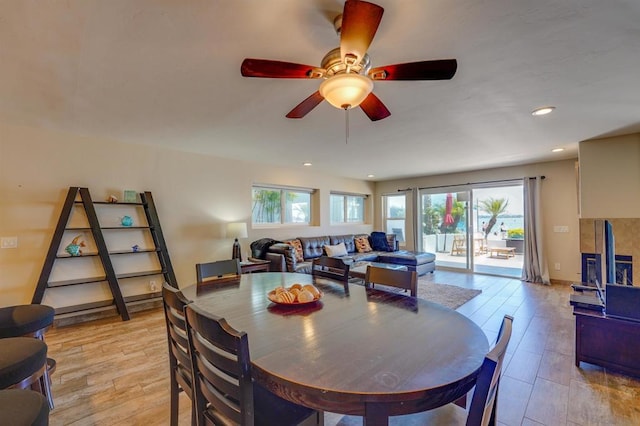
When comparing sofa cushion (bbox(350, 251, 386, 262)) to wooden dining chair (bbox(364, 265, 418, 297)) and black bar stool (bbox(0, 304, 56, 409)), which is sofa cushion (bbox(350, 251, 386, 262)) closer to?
wooden dining chair (bbox(364, 265, 418, 297))

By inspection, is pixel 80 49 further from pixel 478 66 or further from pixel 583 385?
pixel 583 385

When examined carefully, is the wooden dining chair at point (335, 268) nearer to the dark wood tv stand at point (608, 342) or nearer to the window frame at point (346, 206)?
the dark wood tv stand at point (608, 342)

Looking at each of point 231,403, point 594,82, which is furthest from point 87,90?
point 594,82

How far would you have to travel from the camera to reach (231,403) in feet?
3.34

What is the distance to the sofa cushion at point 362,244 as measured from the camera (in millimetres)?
6482

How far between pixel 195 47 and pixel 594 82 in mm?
2915

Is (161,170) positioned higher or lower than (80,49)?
lower

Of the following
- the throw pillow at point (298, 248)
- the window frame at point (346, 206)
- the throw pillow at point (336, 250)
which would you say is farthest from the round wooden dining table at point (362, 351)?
the window frame at point (346, 206)

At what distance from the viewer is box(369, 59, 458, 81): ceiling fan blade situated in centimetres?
142

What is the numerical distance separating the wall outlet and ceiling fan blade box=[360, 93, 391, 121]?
3990 mm

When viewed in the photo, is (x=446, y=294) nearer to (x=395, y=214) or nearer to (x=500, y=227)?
(x=500, y=227)

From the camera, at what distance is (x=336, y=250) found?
5695mm

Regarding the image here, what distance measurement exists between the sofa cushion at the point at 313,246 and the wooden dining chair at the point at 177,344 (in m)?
3.82

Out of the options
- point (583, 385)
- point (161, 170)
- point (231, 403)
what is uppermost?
point (161, 170)
